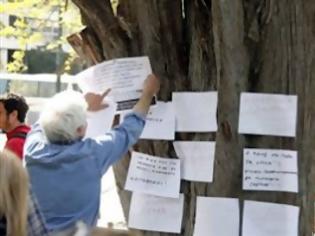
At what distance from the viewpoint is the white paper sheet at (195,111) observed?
4297mm

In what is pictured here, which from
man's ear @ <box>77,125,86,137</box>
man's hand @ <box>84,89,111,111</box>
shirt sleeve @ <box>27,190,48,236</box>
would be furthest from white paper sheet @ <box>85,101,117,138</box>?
shirt sleeve @ <box>27,190,48,236</box>

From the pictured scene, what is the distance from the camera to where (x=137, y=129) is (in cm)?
414

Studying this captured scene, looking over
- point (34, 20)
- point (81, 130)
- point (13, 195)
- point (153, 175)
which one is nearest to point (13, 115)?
point (153, 175)

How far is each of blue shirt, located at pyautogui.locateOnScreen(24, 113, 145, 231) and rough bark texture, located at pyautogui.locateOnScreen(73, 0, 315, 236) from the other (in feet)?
1.98

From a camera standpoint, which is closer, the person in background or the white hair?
the person in background

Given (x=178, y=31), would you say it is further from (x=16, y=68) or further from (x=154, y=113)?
(x=16, y=68)

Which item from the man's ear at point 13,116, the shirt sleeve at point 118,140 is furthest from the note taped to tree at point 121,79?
the man's ear at point 13,116

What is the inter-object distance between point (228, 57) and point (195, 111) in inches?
14.2

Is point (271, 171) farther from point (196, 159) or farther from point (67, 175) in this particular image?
point (67, 175)

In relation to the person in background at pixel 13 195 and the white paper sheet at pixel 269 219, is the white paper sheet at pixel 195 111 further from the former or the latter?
the person in background at pixel 13 195

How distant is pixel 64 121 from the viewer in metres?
3.82

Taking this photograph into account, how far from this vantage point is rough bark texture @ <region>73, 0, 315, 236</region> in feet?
13.6

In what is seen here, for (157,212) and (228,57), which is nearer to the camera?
(228,57)

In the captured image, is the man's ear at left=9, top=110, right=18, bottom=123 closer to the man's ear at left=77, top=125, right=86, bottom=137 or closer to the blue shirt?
the blue shirt
